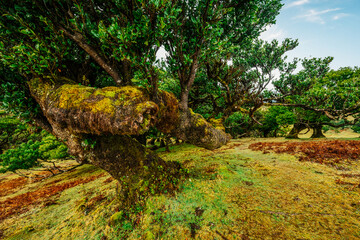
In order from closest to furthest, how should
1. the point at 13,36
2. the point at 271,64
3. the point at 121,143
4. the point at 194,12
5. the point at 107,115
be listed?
the point at 107,115, the point at 13,36, the point at 121,143, the point at 194,12, the point at 271,64

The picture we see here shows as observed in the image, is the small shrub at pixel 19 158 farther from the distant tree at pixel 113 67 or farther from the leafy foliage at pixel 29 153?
the distant tree at pixel 113 67

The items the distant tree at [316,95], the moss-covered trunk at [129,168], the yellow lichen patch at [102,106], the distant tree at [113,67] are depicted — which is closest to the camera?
the yellow lichen patch at [102,106]

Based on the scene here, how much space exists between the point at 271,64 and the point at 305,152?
746 centimetres

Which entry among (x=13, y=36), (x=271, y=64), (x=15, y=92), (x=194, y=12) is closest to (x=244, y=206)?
(x=194, y=12)

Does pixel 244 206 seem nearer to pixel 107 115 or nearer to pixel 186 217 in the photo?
pixel 186 217

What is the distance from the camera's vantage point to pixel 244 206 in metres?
3.58

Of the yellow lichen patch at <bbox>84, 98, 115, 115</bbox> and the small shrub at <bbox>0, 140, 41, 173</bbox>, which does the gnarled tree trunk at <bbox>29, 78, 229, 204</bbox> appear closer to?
the yellow lichen patch at <bbox>84, 98, 115, 115</bbox>

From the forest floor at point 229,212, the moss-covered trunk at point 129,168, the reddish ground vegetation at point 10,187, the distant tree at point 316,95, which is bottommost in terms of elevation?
the reddish ground vegetation at point 10,187

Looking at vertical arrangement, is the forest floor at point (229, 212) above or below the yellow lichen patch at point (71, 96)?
below

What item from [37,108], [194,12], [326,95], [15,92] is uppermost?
[194,12]

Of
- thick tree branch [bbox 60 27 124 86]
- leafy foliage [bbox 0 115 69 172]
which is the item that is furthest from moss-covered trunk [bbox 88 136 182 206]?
leafy foliage [bbox 0 115 69 172]

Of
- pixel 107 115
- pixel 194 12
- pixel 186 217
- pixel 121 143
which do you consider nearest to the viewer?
pixel 107 115

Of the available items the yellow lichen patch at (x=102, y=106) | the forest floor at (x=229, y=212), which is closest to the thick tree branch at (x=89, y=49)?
the yellow lichen patch at (x=102, y=106)

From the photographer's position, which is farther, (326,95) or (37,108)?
(326,95)
